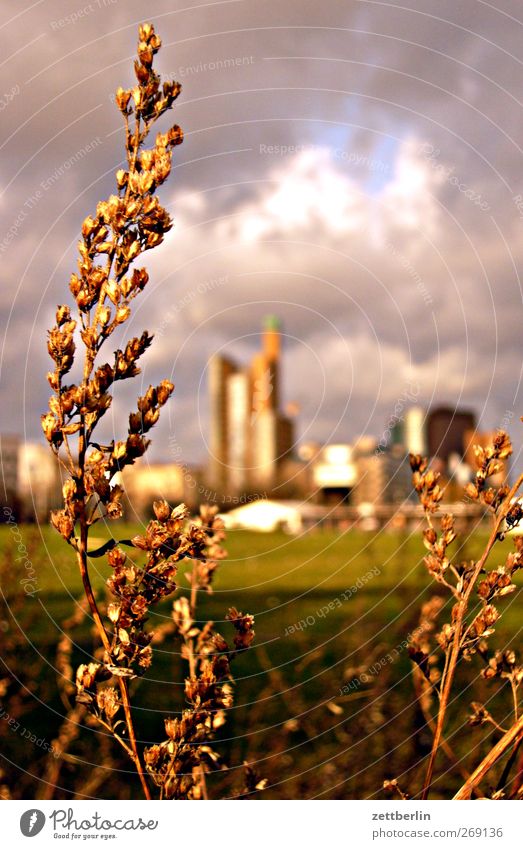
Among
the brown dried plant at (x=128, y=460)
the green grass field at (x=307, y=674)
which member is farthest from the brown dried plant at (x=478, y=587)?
the brown dried plant at (x=128, y=460)

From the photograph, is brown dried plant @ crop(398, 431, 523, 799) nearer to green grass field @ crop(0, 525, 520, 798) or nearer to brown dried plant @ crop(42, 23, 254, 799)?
green grass field @ crop(0, 525, 520, 798)

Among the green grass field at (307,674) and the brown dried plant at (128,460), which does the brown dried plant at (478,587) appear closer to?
the green grass field at (307,674)

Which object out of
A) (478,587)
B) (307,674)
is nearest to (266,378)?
(478,587)

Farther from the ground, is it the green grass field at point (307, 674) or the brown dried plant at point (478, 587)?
the green grass field at point (307, 674)

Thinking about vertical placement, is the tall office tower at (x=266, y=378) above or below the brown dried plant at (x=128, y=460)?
above

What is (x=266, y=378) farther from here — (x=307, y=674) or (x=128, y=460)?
(x=307, y=674)

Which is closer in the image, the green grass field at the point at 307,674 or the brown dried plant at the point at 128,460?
the brown dried plant at the point at 128,460
